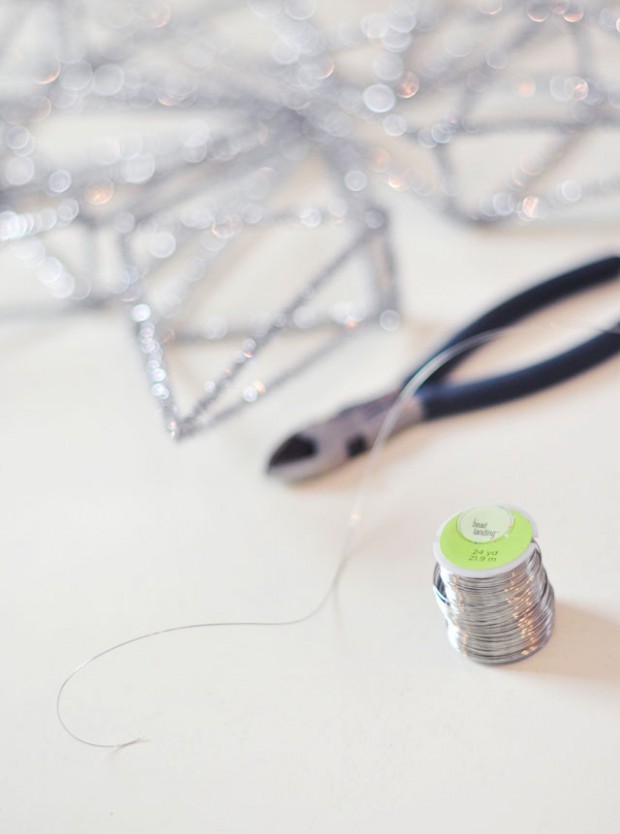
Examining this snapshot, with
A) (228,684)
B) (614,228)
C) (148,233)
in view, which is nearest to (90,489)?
(228,684)

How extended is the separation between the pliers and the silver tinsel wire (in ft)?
0.58

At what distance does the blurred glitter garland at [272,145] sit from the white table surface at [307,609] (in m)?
0.06

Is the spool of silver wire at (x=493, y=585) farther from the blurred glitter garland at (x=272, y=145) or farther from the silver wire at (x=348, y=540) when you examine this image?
the blurred glitter garland at (x=272, y=145)

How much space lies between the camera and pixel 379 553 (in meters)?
0.71

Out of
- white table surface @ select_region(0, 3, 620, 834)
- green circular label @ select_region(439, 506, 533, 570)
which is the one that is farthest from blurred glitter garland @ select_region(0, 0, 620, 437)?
green circular label @ select_region(439, 506, 533, 570)

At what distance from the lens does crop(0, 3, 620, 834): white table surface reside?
0.57 meters

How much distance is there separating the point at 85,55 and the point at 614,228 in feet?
2.93

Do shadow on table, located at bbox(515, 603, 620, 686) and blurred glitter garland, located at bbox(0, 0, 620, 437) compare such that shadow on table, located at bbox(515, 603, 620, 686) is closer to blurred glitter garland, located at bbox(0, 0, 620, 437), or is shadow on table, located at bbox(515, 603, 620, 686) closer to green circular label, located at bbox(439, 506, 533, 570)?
green circular label, located at bbox(439, 506, 533, 570)

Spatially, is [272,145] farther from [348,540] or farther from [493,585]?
[493,585]

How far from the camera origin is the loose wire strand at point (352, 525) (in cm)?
66

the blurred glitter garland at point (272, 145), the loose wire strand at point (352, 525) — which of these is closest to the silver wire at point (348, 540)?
the loose wire strand at point (352, 525)

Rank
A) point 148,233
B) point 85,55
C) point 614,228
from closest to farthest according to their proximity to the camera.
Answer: point 614,228, point 148,233, point 85,55

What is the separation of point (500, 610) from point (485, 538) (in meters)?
0.04

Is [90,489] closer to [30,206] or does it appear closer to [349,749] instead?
[349,749]
